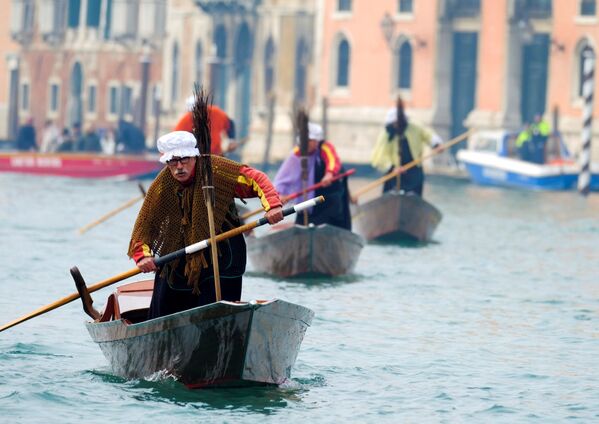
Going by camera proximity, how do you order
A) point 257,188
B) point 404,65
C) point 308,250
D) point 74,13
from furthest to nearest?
point 74,13 < point 404,65 < point 308,250 < point 257,188

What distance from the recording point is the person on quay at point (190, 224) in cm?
1164

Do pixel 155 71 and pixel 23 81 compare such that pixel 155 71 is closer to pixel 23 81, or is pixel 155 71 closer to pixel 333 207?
pixel 23 81

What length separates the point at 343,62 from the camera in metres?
51.5

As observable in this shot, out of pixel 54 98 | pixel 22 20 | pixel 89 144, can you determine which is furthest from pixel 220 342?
pixel 22 20

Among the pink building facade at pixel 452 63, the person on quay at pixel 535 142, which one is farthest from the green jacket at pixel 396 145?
the pink building facade at pixel 452 63

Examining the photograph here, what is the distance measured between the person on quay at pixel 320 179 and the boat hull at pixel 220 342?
6878 millimetres

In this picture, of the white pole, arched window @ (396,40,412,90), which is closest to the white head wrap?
the white pole

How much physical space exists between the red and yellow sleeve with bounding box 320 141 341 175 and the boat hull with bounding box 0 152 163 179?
21.2m

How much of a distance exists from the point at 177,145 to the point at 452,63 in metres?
37.8

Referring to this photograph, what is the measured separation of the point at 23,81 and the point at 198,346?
5687cm

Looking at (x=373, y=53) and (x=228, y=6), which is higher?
(x=228, y=6)

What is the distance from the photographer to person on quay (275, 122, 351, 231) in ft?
62.2

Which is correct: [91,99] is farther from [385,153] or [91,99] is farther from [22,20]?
[385,153]

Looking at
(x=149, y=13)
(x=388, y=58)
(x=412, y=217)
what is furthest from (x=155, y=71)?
(x=412, y=217)
